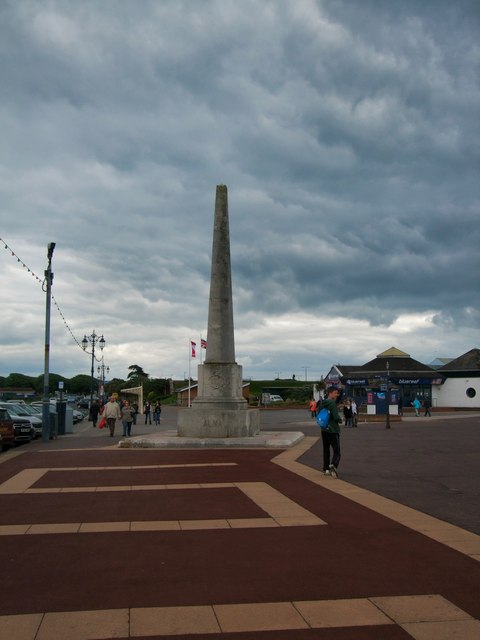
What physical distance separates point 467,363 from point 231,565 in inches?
2582

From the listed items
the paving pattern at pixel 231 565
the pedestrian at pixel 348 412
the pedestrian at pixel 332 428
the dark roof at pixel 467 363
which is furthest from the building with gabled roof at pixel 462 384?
the paving pattern at pixel 231 565

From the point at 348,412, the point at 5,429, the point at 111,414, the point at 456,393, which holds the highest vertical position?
the point at 456,393

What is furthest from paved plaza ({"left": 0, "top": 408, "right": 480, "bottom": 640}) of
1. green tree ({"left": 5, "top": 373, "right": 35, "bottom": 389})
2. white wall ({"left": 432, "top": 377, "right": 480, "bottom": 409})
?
green tree ({"left": 5, "top": 373, "right": 35, "bottom": 389})

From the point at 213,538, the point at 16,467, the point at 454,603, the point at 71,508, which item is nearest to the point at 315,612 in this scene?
the point at 454,603

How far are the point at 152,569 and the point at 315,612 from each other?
173cm

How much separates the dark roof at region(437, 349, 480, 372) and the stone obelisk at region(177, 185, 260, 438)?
49.4 meters

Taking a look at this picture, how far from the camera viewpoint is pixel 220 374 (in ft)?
68.7

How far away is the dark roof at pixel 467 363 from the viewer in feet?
216

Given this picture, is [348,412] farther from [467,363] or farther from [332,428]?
[467,363]

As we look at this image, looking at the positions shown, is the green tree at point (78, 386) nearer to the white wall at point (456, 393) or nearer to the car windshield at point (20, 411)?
the white wall at point (456, 393)

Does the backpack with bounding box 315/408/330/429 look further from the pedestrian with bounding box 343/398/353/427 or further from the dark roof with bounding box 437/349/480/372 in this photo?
the dark roof with bounding box 437/349/480/372

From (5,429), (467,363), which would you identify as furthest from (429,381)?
(5,429)

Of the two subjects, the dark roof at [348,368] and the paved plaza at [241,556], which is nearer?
the paved plaza at [241,556]

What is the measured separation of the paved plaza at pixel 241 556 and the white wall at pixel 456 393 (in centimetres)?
5518
